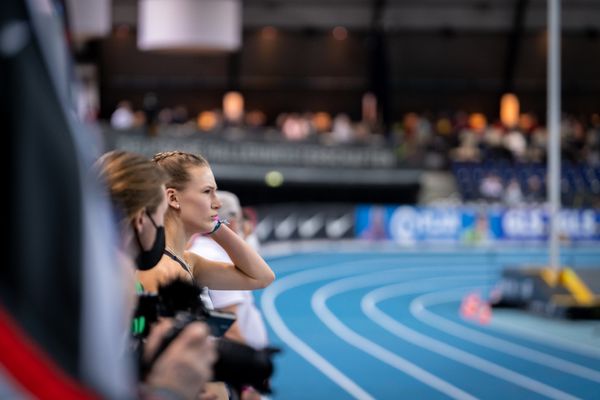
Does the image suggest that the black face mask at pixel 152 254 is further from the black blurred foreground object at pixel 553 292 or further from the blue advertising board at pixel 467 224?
the blue advertising board at pixel 467 224

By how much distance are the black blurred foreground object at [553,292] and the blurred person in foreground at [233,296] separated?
9.77m

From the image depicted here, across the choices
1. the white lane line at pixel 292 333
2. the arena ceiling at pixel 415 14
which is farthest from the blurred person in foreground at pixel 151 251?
the arena ceiling at pixel 415 14

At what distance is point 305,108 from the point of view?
150 feet

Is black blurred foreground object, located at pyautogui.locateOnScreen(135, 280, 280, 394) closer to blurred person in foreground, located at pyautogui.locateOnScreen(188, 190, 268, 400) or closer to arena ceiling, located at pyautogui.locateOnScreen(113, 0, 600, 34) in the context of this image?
blurred person in foreground, located at pyautogui.locateOnScreen(188, 190, 268, 400)

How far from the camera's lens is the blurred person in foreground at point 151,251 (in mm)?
1604

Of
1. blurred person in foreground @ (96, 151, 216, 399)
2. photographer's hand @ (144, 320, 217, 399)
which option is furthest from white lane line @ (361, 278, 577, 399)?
photographer's hand @ (144, 320, 217, 399)

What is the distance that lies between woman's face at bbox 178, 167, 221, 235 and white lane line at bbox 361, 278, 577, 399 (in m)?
7.04

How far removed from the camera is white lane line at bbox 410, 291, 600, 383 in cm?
1120

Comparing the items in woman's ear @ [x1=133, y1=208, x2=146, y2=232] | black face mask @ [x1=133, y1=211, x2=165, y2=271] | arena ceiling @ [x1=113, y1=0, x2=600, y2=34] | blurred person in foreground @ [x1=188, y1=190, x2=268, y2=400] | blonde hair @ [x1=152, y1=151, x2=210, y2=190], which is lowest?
blurred person in foreground @ [x1=188, y1=190, x2=268, y2=400]

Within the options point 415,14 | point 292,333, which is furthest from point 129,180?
point 415,14

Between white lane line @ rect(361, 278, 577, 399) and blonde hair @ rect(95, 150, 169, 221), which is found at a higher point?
blonde hair @ rect(95, 150, 169, 221)

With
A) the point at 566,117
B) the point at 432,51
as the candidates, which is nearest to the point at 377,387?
the point at 566,117

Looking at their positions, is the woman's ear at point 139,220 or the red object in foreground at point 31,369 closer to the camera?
the red object in foreground at point 31,369

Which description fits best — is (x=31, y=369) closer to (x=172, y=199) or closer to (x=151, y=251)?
(x=151, y=251)
